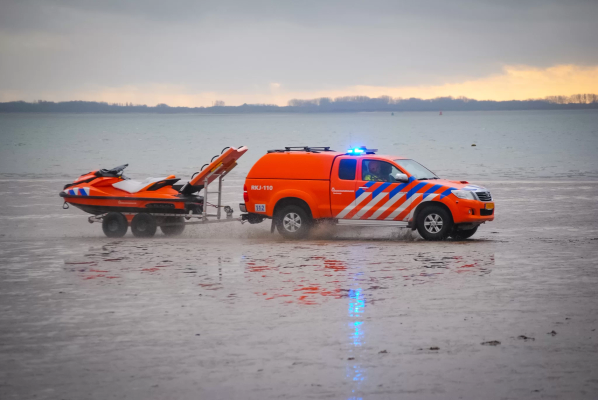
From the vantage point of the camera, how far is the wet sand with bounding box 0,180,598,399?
21.1 ft

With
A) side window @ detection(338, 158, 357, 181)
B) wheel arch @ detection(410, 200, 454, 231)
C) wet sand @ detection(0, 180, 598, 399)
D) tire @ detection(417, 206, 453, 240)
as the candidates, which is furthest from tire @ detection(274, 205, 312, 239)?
tire @ detection(417, 206, 453, 240)

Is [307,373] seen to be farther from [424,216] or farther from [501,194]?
[501,194]

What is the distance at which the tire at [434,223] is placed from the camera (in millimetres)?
15703

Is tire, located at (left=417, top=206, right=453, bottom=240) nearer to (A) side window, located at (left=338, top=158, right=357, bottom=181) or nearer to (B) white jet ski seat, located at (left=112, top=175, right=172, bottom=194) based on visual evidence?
(A) side window, located at (left=338, top=158, right=357, bottom=181)

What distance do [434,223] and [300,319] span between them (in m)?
7.56

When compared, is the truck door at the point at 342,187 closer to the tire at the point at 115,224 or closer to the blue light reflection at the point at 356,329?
the tire at the point at 115,224

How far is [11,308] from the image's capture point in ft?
31.2

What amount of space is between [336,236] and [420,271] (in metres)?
5.35

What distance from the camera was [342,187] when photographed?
1638 cm

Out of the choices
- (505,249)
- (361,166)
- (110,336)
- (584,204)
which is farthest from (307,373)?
(584,204)

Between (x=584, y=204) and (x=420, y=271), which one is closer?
(x=420, y=271)

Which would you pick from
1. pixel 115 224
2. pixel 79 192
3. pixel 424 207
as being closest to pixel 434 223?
pixel 424 207

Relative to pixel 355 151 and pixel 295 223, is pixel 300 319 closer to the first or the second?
pixel 295 223

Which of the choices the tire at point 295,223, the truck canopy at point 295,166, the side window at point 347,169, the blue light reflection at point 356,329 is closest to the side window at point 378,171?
the side window at point 347,169
